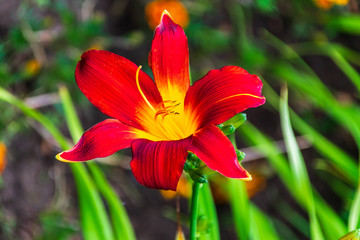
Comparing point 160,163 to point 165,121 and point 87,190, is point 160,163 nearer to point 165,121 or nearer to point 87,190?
point 165,121

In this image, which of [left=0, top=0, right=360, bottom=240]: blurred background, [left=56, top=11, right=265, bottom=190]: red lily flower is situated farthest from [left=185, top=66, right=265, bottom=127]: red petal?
[left=0, top=0, right=360, bottom=240]: blurred background

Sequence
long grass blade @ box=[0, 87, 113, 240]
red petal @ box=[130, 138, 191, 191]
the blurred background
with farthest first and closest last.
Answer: the blurred background < long grass blade @ box=[0, 87, 113, 240] < red petal @ box=[130, 138, 191, 191]

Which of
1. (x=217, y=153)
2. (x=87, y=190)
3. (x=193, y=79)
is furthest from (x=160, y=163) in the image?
(x=193, y=79)

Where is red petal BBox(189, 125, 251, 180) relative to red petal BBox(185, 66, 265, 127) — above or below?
below

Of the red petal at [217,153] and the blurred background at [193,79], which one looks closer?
the red petal at [217,153]

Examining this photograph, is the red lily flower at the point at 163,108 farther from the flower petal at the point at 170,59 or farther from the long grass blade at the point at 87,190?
the long grass blade at the point at 87,190

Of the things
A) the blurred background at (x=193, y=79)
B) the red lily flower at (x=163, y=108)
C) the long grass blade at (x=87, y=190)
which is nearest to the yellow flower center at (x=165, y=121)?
the red lily flower at (x=163, y=108)

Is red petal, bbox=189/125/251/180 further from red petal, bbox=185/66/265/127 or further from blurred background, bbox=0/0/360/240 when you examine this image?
blurred background, bbox=0/0/360/240
